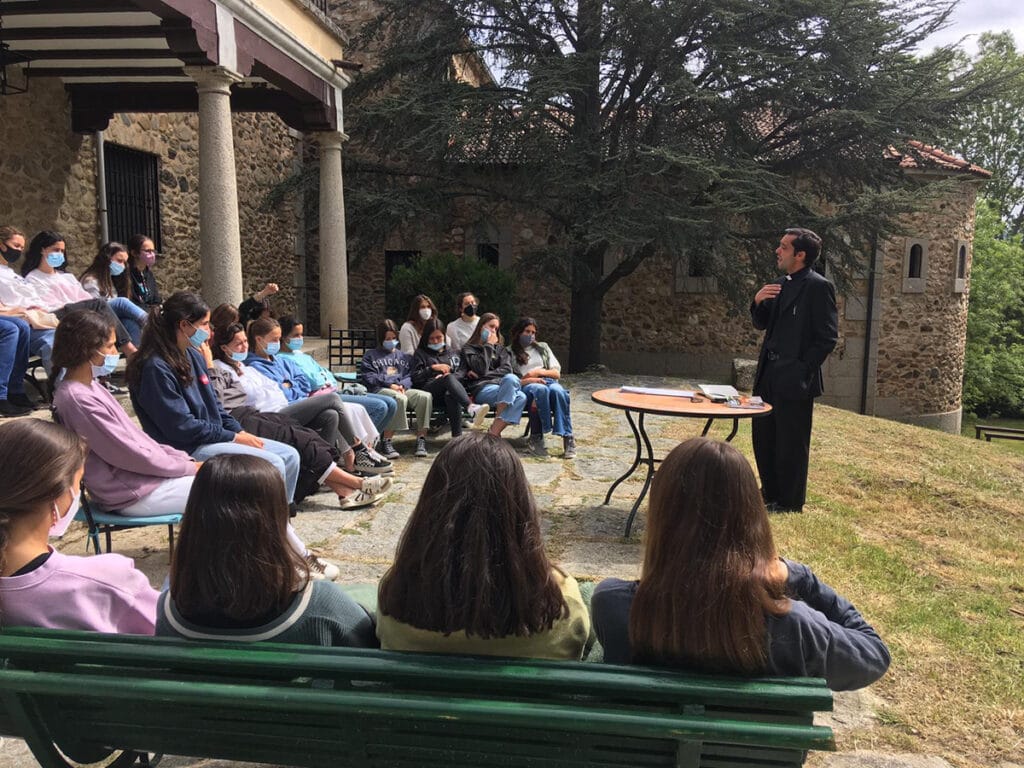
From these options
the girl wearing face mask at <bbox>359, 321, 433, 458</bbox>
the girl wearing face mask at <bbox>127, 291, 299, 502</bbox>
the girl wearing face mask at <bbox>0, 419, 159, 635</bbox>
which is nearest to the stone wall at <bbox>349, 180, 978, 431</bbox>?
the girl wearing face mask at <bbox>359, 321, 433, 458</bbox>

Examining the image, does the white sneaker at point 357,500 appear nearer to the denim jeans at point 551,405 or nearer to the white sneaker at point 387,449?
the white sneaker at point 387,449

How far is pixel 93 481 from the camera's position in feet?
10.6

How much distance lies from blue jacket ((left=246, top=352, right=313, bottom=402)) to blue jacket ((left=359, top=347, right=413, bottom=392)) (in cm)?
70

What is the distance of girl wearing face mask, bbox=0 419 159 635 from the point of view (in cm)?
190

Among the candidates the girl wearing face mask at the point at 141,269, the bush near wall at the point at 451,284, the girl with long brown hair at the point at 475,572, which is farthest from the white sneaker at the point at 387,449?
the bush near wall at the point at 451,284

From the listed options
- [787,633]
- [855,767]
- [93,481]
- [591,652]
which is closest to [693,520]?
[787,633]

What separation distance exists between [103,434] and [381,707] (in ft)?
7.40

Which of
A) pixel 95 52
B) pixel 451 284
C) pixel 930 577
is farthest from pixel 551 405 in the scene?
pixel 95 52

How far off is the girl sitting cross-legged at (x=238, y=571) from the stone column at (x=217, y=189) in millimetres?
6155

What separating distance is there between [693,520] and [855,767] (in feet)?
4.24

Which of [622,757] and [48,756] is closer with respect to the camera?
[622,757]

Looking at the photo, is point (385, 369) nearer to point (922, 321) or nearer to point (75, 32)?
point (75, 32)

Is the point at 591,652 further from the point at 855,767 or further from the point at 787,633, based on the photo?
the point at 855,767

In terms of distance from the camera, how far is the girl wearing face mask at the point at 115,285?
6.78 metres
